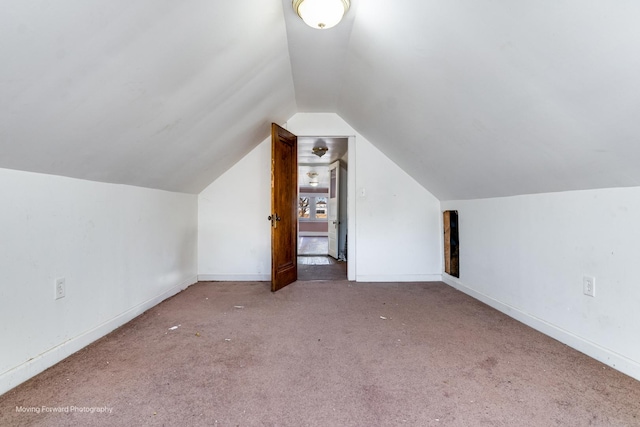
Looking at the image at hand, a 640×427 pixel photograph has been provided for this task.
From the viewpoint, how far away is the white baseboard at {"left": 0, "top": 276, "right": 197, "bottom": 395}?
4.95 feet

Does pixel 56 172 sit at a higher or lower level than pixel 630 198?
higher

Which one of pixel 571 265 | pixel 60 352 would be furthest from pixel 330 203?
pixel 60 352

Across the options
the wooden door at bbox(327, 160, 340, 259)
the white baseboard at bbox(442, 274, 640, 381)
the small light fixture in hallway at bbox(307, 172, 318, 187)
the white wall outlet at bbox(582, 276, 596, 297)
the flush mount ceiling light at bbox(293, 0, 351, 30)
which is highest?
the flush mount ceiling light at bbox(293, 0, 351, 30)

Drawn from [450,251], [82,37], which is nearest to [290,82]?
[82,37]

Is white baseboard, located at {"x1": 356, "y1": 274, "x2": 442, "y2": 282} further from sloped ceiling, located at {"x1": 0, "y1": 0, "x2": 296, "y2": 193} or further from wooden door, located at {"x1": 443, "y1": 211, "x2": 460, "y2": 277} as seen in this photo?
sloped ceiling, located at {"x1": 0, "y1": 0, "x2": 296, "y2": 193}

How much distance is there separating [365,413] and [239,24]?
7.35ft

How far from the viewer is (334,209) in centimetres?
619

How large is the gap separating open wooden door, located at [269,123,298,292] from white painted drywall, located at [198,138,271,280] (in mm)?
345

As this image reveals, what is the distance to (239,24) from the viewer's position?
1.82 metres

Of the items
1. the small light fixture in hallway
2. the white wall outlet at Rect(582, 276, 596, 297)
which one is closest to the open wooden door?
the white wall outlet at Rect(582, 276, 596, 297)

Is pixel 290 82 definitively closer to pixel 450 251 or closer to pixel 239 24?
pixel 239 24

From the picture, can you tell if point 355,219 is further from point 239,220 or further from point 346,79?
point 346,79

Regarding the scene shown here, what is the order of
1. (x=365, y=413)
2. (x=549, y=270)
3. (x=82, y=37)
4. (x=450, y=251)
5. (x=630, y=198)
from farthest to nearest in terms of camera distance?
(x=450, y=251) → (x=549, y=270) → (x=630, y=198) → (x=365, y=413) → (x=82, y=37)

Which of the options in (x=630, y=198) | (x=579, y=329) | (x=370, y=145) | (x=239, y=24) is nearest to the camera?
(x=630, y=198)
